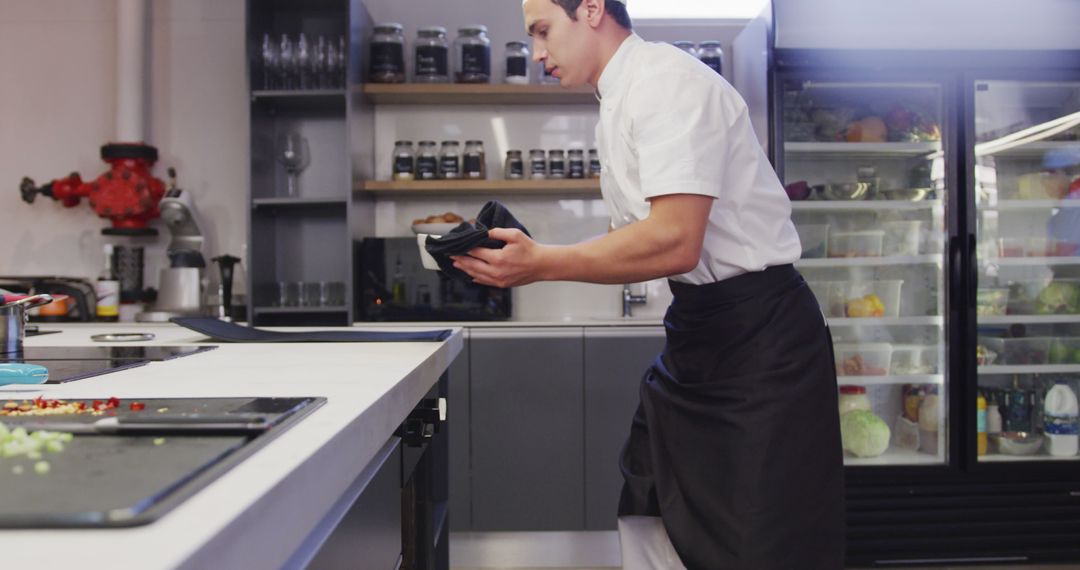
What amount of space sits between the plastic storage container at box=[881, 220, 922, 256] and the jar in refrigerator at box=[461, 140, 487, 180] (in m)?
1.68

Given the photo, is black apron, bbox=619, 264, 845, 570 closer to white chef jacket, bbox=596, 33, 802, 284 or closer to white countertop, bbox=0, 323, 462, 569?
white chef jacket, bbox=596, 33, 802, 284

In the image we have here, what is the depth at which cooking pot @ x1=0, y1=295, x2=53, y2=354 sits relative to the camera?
1287 millimetres

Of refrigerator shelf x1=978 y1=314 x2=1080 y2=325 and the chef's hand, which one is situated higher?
the chef's hand

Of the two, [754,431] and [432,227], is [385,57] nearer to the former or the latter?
[432,227]

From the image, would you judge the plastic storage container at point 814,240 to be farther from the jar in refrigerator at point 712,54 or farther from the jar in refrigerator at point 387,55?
the jar in refrigerator at point 387,55

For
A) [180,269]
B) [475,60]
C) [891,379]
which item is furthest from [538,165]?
[891,379]

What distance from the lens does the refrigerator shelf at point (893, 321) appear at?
308cm

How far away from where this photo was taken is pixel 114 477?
46 centimetres

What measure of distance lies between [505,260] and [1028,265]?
283 centimetres

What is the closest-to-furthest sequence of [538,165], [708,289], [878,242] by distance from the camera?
1. [708,289]
2. [878,242]
3. [538,165]

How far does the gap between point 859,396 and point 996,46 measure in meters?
1.44

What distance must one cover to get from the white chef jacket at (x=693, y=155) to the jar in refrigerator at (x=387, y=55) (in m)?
1.88

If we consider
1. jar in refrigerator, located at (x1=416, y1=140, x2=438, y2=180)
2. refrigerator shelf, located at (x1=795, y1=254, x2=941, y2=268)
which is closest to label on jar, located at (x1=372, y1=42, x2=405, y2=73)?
jar in refrigerator, located at (x1=416, y1=140, x2=438, y2=180)

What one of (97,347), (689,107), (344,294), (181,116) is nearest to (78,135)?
(181,116)
